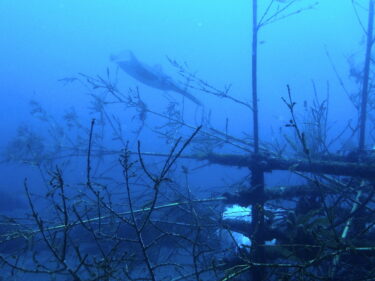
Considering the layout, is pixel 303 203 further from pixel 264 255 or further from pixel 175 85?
pixel 175 85

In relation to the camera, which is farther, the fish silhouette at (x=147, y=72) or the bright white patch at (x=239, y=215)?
the fish silhouette at (x=147, y=72)

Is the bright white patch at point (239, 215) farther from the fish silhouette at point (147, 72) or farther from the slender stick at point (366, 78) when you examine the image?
the fish silhouette at point (147, 72)

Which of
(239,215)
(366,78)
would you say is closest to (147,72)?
(239,215)

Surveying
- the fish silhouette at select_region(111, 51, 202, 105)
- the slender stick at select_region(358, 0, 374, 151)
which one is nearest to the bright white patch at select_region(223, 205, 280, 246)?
the slender stick at select_region(358, 0, 374, 151)

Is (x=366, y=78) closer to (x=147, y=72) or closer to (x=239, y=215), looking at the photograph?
(x=239, y=215)

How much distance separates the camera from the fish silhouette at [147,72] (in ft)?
19.8

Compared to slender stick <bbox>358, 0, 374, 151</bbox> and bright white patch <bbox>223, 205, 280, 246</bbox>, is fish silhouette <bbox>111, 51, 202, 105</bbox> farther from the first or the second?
slender stick <bbox>358, 0, 374, 151</bbox>

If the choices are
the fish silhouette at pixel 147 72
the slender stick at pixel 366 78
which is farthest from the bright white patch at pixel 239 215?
Result: the fish silhouette at pixel 147 72

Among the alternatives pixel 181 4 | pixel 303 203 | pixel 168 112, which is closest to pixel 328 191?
pixel 303 203

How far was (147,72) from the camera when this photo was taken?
6.08 meters

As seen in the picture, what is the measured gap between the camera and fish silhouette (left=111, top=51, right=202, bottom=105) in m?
6.04

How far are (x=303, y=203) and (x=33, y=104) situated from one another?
6.58 m

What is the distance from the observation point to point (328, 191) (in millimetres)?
4211

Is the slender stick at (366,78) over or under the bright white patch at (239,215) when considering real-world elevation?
over
